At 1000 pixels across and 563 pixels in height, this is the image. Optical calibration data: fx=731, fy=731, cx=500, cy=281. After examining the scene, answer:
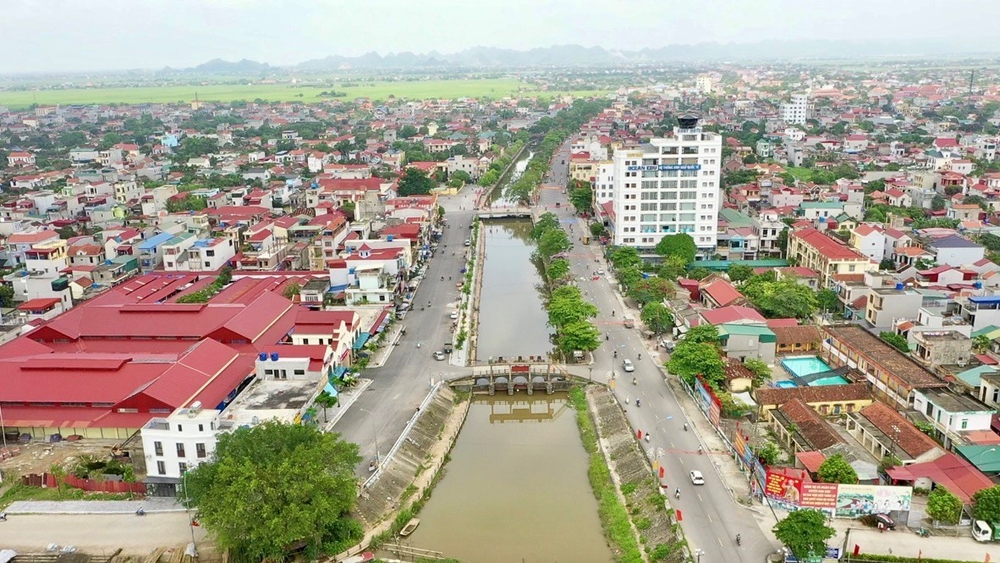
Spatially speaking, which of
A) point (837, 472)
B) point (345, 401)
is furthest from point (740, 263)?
point (345, 401)

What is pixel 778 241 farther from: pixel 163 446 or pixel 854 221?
pixel 163 446

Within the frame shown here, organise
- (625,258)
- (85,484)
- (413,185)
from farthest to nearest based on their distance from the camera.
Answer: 1. (413,185)
2. (625,258)
3. (85,484)

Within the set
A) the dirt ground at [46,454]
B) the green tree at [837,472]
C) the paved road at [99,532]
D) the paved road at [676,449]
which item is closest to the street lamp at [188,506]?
the paved road at [99,532]

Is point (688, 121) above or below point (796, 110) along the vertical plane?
below

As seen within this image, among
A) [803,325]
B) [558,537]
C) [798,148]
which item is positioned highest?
[798,148]

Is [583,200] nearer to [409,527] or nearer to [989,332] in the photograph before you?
[989,332]

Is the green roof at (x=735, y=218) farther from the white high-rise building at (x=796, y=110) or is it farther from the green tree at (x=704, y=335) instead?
the white high-rise building at (x=796, y=110)

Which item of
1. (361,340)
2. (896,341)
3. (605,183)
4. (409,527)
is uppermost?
(605,183)

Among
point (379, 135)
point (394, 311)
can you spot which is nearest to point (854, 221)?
point (394, 311)
